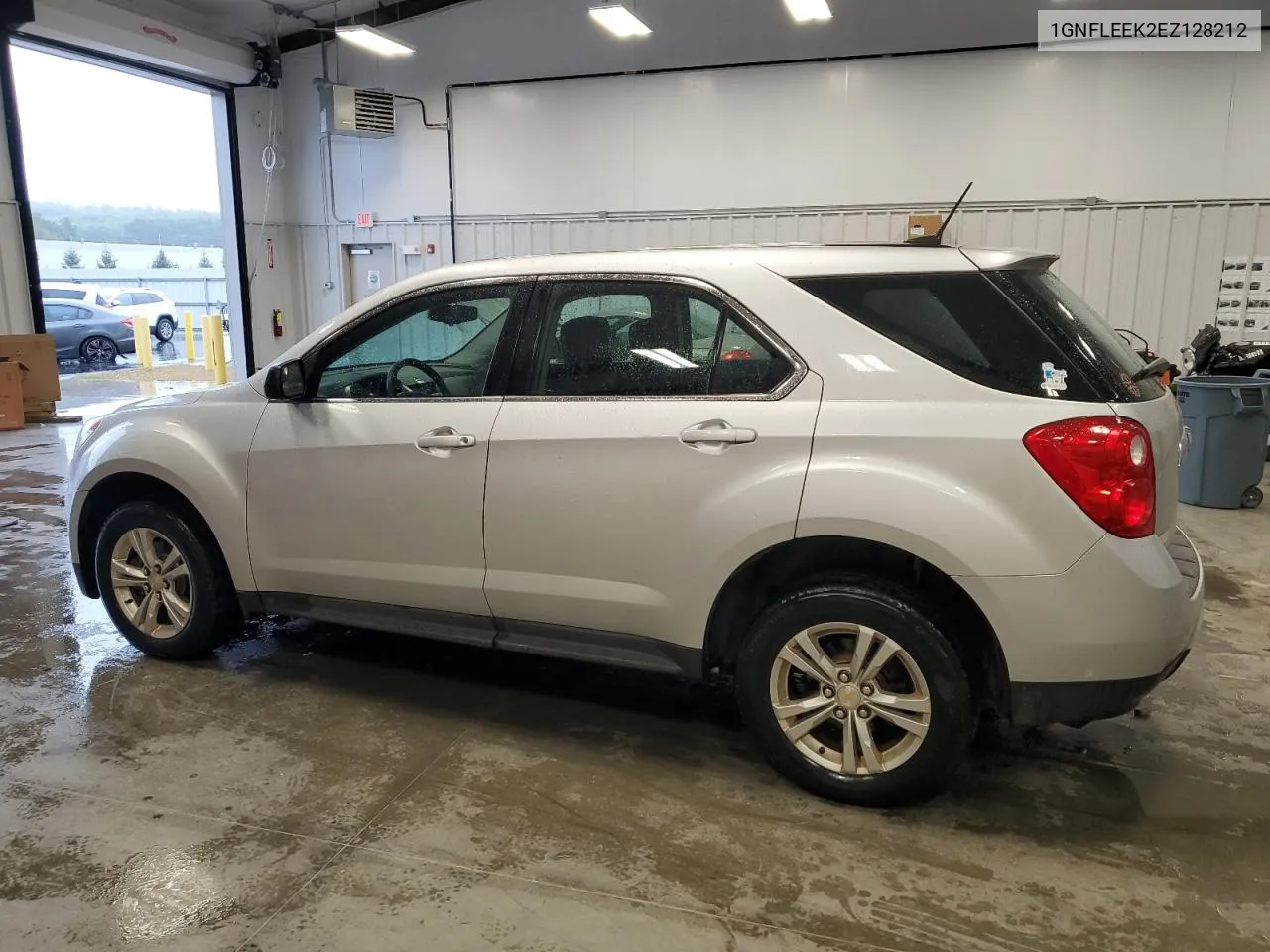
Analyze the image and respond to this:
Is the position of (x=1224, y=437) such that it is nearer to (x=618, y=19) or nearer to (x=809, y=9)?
(x=809, y=9)

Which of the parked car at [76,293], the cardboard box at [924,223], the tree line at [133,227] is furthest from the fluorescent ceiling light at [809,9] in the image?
the tree line at [133,227]

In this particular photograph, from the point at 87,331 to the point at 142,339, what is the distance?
3.00ft

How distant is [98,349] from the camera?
666 inches

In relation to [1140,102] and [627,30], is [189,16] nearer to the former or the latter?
[627,30]

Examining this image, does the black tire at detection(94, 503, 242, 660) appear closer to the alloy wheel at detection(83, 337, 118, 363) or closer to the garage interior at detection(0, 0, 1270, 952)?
the garage interior at detection(0, 0, 1270, 952)

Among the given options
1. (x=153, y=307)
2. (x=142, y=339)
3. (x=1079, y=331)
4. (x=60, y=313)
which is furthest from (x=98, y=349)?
(x=1079, y=331)

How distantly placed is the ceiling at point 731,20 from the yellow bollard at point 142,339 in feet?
22.0

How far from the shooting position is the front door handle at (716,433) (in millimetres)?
2641

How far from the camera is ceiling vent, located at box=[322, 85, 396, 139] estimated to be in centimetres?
1208

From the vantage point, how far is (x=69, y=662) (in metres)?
3.90

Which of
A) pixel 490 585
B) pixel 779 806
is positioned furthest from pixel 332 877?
pixel 779 806

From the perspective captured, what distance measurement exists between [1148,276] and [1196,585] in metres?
8.67

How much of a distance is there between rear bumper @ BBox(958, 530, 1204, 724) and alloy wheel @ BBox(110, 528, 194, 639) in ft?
10.2

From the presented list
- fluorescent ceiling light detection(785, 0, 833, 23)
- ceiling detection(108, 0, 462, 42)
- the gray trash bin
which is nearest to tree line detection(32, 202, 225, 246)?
ceiling detection(108, 0, 462, 42)
